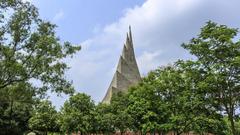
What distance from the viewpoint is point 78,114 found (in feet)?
131

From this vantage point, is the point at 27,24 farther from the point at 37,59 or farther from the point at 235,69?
the point at 235,69

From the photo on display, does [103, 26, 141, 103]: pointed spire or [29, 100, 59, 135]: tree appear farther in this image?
[103, 26, 141, 103]: pointed spire

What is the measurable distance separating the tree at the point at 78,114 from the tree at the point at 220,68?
1845 cm

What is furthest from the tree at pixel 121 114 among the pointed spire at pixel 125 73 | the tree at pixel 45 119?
the pointed spire at pixel 125 73

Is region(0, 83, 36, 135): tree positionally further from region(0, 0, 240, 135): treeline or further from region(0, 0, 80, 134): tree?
region(0, 0, 80, 134): tree

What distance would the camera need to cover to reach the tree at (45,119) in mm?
48781

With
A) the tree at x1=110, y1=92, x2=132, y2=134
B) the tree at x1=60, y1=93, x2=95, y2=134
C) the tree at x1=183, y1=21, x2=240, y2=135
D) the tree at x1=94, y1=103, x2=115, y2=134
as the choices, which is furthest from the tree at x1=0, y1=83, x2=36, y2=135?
the tree at x1=183, y1=21, x2=240, y2=135

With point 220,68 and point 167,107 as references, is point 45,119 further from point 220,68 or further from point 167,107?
point 220,68

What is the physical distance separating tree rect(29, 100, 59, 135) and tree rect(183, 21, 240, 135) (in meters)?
28.3

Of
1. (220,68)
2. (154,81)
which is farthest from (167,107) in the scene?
(220,68)

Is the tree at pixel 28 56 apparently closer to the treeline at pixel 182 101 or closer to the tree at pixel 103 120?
the treeline at pixel 182 101

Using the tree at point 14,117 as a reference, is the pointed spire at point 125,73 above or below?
above

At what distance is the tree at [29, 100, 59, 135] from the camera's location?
4878 centimetres

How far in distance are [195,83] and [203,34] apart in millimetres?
3216
